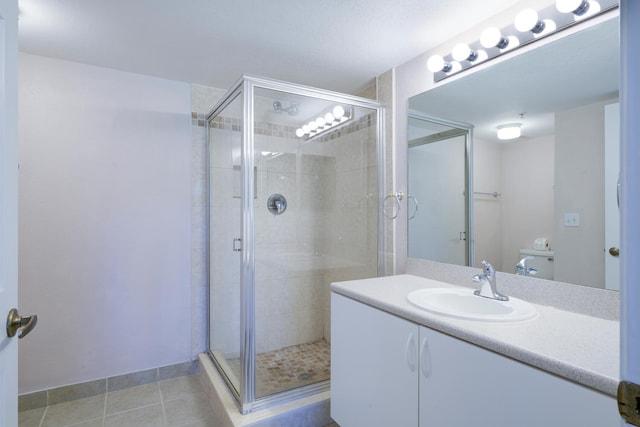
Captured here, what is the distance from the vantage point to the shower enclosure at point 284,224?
74.0 inches

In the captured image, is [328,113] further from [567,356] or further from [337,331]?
[567,356]

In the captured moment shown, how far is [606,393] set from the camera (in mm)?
798

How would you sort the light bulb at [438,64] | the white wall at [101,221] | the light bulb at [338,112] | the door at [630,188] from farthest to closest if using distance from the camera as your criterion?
the light bulb at [338,112] < the white wall at [101,221] < the light bulb at [438,64] < the door at [630,188]

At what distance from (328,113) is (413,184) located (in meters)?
0.74

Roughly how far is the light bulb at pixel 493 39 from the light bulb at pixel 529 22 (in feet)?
0.33

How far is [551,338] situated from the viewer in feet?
3.42

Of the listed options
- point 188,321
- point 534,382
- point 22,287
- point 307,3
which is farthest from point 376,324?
point 22,287

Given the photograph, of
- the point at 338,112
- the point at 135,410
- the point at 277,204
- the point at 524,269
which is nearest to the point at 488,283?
the point at 524,269

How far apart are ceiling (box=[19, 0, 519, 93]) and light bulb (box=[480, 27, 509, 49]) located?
0.13 meters

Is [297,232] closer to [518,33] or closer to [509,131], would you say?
[509,131]

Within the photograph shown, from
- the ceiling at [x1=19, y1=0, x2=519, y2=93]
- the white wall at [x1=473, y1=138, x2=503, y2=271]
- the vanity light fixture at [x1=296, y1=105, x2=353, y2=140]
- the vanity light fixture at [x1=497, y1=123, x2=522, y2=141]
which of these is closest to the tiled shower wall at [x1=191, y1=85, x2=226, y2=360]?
the ceiling at [x1=19, y1=0, x2=519, y2=93]

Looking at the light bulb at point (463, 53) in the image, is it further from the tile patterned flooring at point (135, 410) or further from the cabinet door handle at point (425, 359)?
the tile patterned flooring at point (135, 410)

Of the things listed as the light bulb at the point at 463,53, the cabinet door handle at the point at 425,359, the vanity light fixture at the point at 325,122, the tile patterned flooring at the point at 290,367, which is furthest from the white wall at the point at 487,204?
the tile patterned flooring at the point at 290,367

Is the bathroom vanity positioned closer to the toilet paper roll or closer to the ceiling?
the toilet paper roll
